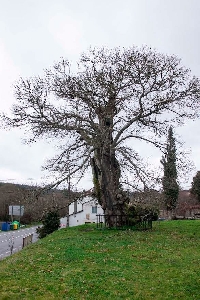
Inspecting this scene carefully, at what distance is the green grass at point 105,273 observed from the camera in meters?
6.83

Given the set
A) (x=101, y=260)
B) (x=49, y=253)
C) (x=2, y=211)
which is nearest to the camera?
(x=101, y=260)

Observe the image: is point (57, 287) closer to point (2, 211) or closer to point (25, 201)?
point (25, 201)

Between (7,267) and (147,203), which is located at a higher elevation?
(147,203)

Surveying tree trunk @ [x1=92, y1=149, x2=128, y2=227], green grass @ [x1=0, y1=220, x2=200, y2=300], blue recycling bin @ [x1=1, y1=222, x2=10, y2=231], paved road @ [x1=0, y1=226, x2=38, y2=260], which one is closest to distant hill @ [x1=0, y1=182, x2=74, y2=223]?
tree trunk @ [x1=92, y1=149, x2=128, y2=227]

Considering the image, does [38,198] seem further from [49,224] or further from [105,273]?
[105,273]

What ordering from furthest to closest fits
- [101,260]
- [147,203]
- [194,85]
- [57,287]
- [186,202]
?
[186,202] < [194,85] < [147,203] < [101,260] < [57,287]

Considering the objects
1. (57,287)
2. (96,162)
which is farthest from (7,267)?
(96,162)

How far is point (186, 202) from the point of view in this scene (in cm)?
5162

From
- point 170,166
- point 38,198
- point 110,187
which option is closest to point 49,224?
point 38,198

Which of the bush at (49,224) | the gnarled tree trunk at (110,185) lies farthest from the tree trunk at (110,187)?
the bush at (49,224)

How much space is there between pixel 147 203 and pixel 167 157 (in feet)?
8.24

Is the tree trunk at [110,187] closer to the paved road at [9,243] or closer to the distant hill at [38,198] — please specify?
the distant hill at [38,198]

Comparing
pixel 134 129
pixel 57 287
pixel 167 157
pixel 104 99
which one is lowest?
pixel 57 287

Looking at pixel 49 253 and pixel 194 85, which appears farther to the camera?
pixel 194 85
